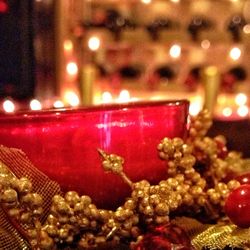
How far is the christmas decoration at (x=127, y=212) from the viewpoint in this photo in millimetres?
Result: 359

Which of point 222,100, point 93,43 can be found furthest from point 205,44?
point 93,43

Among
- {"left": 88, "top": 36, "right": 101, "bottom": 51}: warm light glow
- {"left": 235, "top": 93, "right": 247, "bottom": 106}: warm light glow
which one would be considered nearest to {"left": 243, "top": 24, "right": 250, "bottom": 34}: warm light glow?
{"left": 235, "top": 93, "right": 247, "bottom": 106}: warm light glow

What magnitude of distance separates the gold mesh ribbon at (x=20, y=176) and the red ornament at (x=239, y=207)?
0.35ft

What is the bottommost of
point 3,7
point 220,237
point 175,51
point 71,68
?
point 220,237

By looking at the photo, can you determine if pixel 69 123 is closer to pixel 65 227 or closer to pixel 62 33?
pixel 65 227

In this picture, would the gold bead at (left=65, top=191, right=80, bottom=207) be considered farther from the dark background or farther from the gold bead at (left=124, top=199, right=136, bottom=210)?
the dark background

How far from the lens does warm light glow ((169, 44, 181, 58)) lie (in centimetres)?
338

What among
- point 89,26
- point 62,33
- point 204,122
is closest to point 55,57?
point 62,33

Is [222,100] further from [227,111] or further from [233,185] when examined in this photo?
[233,185]

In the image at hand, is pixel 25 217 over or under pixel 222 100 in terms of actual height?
under

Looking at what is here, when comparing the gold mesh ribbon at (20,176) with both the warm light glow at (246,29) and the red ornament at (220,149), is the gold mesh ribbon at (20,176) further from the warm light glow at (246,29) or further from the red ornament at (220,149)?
the warm light glow at (246,29)

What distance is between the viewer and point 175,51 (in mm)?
3402

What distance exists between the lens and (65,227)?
1.23 ft

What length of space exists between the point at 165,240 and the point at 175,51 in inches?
121
